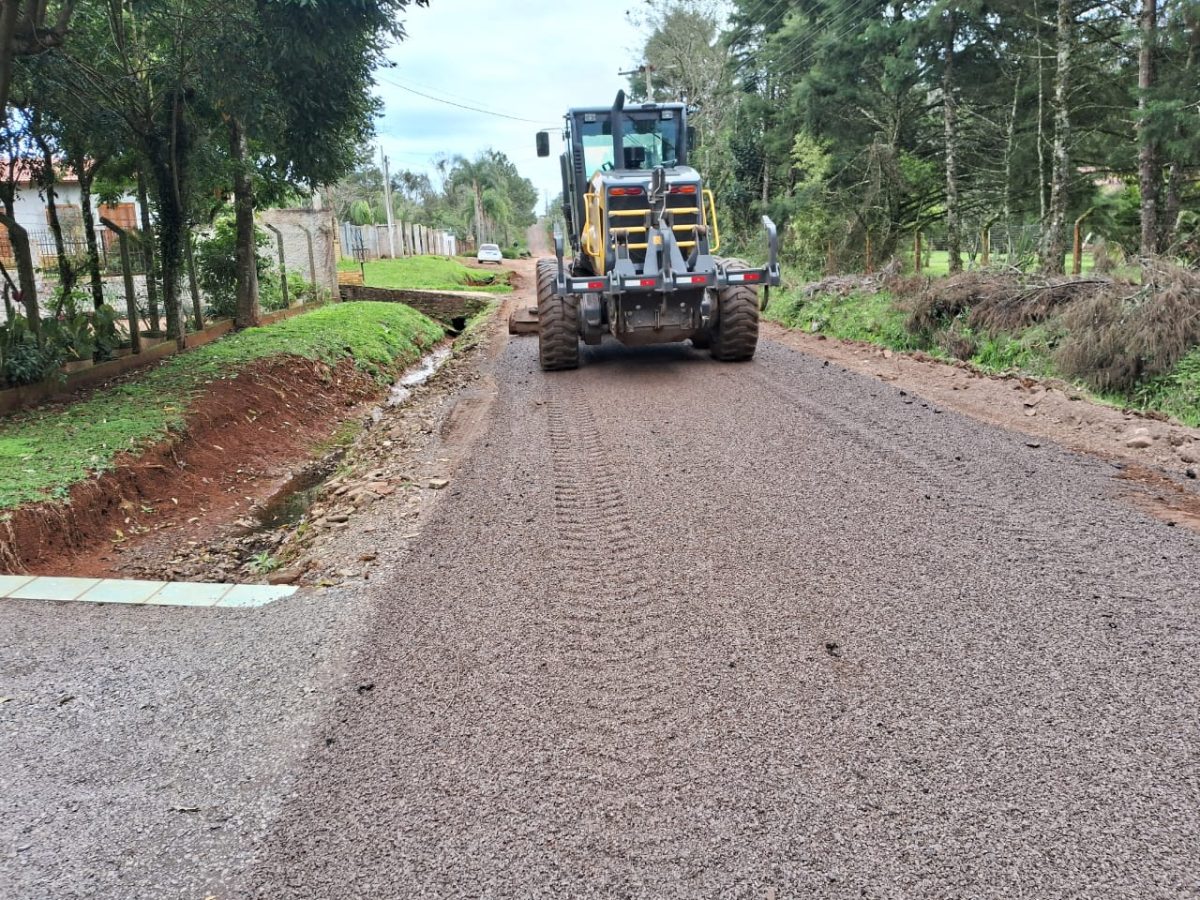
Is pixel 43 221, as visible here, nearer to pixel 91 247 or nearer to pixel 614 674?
pixel 91 247

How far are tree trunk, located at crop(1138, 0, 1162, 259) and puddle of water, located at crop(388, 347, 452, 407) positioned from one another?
452 inches

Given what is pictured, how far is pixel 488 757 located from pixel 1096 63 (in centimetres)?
1948

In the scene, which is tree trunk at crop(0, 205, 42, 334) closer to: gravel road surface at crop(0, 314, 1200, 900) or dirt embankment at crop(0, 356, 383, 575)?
dirt embankment at crop(0, 356, 383, 575)

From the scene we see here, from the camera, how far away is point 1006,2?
1622 cm

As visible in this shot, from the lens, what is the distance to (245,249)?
1571 cm

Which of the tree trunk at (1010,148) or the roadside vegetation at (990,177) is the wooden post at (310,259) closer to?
the roadside vegetation at (990,177)

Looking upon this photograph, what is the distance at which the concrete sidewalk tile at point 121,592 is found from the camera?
4734 mm

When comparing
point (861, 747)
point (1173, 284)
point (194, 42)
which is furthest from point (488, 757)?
point (194, 42)

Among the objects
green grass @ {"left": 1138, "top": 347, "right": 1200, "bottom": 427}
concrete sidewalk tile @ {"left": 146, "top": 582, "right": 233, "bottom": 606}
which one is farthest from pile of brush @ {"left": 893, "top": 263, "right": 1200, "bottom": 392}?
concrete sidewalk tile @ {"left": 146, "top": 582, "right": 233, "bottom": 606}

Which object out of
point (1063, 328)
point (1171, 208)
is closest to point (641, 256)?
point (1063, 328)

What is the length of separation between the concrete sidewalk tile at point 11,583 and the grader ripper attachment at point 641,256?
668 cm

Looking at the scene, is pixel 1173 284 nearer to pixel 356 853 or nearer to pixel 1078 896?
pixel 1078 896

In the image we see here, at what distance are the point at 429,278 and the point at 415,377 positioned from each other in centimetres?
1845

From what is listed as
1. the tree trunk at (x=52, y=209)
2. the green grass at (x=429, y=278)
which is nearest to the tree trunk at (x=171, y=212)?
the tree trunk at (x=52, y=209)
